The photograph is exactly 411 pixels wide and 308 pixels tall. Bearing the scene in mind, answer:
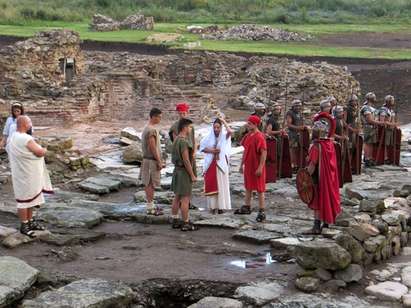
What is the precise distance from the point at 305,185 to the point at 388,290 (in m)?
2.08

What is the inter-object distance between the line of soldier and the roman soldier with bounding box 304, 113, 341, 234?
260 centimetres

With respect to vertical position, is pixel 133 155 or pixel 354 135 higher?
pixel 354 135

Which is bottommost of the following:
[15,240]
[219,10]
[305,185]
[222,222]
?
[222,222]

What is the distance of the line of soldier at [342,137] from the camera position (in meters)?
14.0

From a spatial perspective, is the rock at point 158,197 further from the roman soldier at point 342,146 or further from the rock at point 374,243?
the rock at point 374,243

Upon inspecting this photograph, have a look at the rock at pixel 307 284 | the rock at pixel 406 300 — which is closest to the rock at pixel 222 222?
the rock at pixel 307 284

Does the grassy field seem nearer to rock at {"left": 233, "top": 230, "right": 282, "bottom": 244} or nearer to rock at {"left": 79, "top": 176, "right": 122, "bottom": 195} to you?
rock at {"left": 79, "top": 176, "right": 122, "bottom": 195}

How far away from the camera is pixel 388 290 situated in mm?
8039

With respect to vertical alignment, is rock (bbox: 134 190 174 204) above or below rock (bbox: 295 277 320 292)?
below

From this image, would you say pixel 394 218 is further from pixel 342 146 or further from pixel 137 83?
pixel 137 83

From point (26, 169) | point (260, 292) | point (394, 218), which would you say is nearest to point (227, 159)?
point (394, 218)

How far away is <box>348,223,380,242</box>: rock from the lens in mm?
8766

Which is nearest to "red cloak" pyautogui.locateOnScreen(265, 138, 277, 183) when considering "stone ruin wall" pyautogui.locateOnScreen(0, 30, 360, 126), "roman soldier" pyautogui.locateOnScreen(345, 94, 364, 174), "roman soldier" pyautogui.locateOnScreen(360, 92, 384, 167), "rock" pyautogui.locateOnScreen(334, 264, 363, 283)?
"roman soldier" pyautogui.locateOnScreen(345, 94, 364, 174)

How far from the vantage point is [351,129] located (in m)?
15.0
